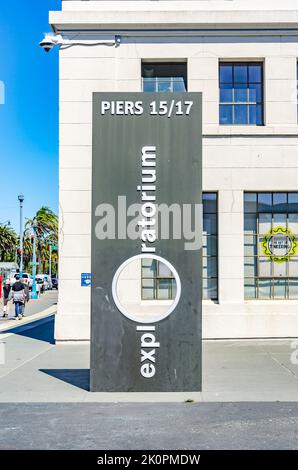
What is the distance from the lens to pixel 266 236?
1520 cm

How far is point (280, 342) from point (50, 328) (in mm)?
7898

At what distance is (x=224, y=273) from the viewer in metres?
14.9

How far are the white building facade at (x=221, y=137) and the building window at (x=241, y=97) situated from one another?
3cm

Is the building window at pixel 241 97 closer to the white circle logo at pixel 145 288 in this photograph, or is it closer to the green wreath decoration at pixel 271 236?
the green wreath decoration at pixel 271 236

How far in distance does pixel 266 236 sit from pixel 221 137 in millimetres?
2729

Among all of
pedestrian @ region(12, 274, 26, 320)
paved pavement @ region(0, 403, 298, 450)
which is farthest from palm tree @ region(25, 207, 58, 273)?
paved pavement @ region(0, 403, 298, 450)

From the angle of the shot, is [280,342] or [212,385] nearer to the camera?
[212,385]

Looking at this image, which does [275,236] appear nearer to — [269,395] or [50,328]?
[269,395]

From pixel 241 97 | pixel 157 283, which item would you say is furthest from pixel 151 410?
pixel 241 97

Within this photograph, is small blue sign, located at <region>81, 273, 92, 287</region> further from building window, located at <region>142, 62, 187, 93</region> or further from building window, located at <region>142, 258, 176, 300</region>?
building window, located at <region>142, 62, 187, 93</region>

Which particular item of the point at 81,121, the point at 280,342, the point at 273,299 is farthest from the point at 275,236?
the point at 81,121

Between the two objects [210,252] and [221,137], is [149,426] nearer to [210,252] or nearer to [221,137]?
[210,252]

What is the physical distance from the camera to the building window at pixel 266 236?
15180 mm

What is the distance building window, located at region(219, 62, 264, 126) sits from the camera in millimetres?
15438
